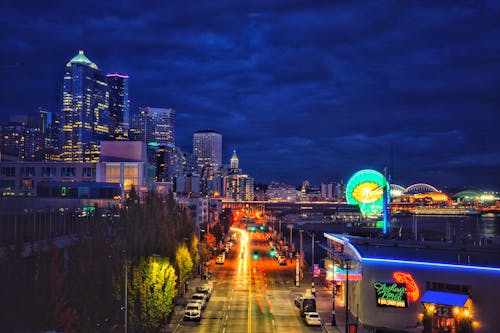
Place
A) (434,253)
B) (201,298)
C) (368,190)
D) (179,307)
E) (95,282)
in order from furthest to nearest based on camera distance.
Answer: (368,190) < (201,298) < (179,307) < (434,253) < (95,282)

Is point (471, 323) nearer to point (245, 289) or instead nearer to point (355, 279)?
point (355, 279)

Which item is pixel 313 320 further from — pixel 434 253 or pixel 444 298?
pixel 434 253

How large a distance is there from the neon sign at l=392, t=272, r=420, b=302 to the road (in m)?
7.28

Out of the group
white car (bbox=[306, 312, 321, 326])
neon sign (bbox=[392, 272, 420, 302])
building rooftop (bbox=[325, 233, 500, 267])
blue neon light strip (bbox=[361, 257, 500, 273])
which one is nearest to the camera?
blue neon light strip (bbox=[361, 257, 500, 273])

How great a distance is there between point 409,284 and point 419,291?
0.96 meters

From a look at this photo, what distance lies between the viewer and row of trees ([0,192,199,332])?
2870cm

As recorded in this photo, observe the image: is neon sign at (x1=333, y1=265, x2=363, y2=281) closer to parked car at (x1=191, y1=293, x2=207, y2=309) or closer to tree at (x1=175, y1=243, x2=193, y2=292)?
parked car at (x1=191, y1=293, x2=207, y2=309)

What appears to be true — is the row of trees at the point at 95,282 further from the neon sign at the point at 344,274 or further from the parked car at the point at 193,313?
the neon sign at the point at 344,274

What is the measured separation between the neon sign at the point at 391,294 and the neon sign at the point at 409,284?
320mm

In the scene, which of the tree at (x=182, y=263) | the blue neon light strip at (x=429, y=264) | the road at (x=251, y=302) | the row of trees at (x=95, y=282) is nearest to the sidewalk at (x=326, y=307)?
the road at (x=251, y=302)

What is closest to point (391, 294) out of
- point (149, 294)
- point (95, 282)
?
point (149, 294)

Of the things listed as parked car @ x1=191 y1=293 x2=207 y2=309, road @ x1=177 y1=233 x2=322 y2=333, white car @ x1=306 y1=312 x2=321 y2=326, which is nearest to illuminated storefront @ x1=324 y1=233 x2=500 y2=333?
white car @ x1=306 y1=312 x2=321 y2=326

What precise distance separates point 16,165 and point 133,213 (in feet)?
220

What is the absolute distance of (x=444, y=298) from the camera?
4234 centimetres
